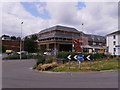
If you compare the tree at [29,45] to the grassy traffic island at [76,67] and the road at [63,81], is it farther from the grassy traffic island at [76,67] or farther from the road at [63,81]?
the road at [63,81]

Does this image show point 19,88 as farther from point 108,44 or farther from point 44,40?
point 44,40

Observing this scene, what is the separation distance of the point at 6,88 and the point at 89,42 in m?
85.3

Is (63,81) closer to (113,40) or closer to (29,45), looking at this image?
(113,40)

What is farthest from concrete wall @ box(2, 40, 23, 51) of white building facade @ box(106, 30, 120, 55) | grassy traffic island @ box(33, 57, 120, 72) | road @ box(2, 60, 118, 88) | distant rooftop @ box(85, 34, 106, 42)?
road @ box(2, 60, 118, 88)

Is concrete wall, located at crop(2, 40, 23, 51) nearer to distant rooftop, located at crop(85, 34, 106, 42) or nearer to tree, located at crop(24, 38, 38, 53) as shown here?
tree, located at crop(24, 38, 38, 53)

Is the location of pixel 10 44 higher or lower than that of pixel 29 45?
higher

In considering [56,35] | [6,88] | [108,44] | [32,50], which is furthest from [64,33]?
[6,88]

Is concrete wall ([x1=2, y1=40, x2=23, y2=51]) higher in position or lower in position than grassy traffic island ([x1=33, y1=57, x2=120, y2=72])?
higher

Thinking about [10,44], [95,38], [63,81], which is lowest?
[63,81]

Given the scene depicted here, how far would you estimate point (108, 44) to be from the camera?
191 feet

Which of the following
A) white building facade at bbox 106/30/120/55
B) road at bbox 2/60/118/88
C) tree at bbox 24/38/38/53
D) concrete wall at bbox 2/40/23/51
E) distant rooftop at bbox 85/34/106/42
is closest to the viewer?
road at bbox 2/60/118/88

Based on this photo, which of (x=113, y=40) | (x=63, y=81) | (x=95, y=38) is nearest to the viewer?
(x=63, y=81)

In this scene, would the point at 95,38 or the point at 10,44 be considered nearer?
the point at 10,44

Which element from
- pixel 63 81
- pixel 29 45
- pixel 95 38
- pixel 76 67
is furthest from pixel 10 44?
pixel 63 81
